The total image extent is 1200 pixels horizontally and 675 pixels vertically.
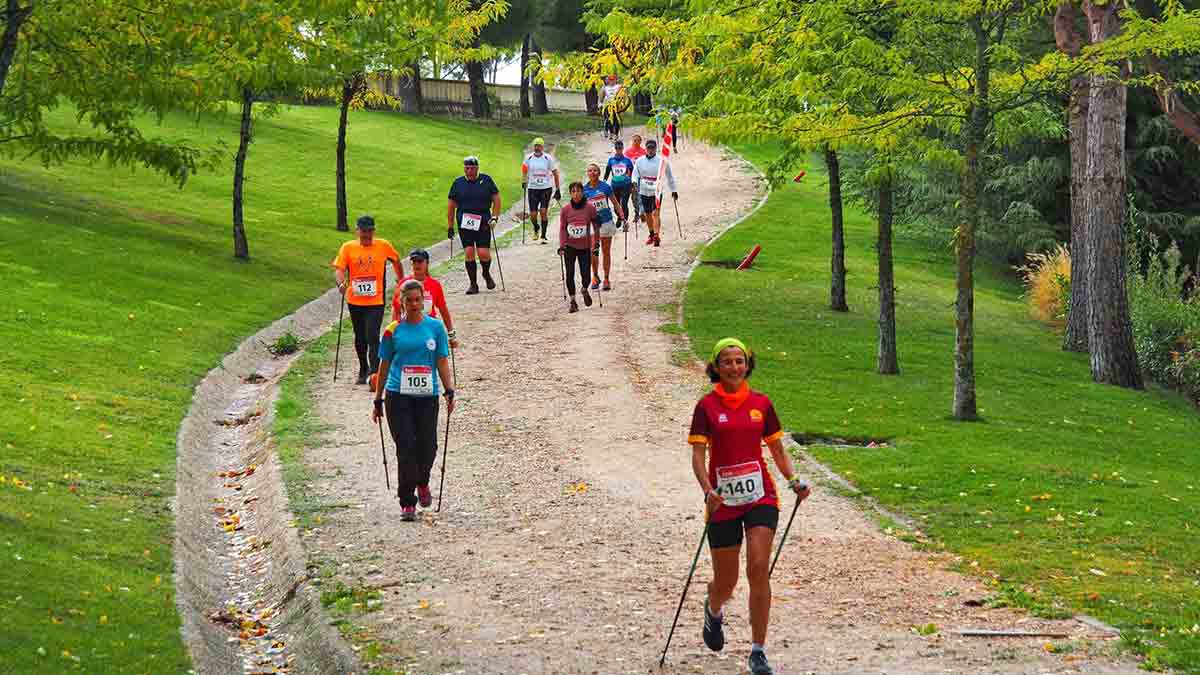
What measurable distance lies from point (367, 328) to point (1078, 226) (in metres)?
13.1

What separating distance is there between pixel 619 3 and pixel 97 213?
12.7 metres

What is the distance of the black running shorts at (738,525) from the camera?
921 cm

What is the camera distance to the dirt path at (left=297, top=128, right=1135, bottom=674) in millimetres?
9883

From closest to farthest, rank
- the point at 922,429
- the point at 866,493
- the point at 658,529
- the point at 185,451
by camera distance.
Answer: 1. the point at 658,529
2. the point at 866,493
3. the point at 185,451
4. the point at 922,429

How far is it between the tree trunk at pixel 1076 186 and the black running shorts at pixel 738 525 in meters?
16.0

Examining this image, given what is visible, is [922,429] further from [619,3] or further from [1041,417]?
[619,3]

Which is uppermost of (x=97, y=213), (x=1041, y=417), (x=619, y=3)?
(x=619, y=3)

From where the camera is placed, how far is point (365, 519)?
13555 mm

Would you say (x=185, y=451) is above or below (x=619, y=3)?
below

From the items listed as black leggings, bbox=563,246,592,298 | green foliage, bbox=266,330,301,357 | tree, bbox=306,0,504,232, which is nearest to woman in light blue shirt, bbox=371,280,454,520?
tree, bbox=306,0,504,232

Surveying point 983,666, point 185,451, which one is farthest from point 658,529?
point 185,451

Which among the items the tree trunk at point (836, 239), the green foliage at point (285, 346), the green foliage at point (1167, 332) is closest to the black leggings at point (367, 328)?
the green foliage at point (285, 346)

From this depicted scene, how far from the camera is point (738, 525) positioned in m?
9.38

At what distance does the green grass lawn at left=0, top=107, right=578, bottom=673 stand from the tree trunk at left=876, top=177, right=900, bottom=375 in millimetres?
9202
